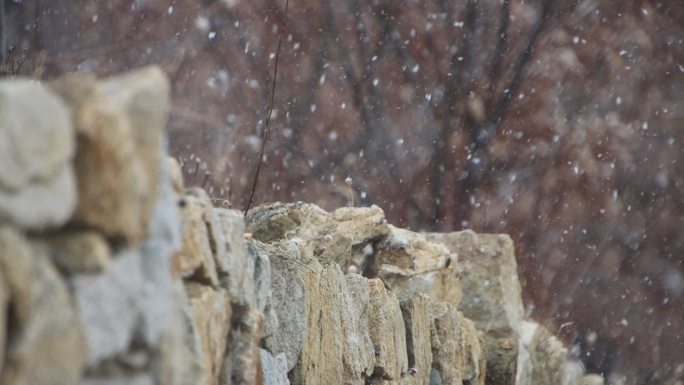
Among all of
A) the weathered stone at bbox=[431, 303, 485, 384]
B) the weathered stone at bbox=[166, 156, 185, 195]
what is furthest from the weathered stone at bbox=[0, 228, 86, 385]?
the weathered stone at bbox=[431, 303, 485, 384]

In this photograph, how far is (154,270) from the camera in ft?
6.47

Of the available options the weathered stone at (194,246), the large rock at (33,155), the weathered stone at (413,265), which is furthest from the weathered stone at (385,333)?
the large rock at (33,155)

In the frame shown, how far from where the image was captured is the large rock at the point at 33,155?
1.64 meters

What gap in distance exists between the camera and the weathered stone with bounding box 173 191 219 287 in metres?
2.54

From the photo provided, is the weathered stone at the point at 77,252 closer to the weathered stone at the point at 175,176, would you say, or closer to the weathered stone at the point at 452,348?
the weathered stone at the point at 175,176

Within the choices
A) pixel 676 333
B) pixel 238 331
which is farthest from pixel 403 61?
pixel 238 331

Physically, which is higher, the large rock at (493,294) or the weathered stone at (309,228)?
the large rock at (493,294)

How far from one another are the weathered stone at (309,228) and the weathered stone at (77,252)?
3.22m

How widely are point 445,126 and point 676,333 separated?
13.1 ft

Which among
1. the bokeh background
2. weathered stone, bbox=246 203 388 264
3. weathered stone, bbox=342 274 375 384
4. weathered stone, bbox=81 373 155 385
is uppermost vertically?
the bokeh background

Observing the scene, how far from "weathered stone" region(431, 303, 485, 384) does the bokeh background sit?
882cm

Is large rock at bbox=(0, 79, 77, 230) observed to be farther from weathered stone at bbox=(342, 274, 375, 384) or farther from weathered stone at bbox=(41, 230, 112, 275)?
weathered stone at bbox=(342, 274, 375, 384)

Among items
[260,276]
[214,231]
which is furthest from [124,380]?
[260,276]

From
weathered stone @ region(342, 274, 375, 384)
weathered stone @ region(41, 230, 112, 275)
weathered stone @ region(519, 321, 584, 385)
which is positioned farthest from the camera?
weathered stone @ region(519, 321, 584, 385)
